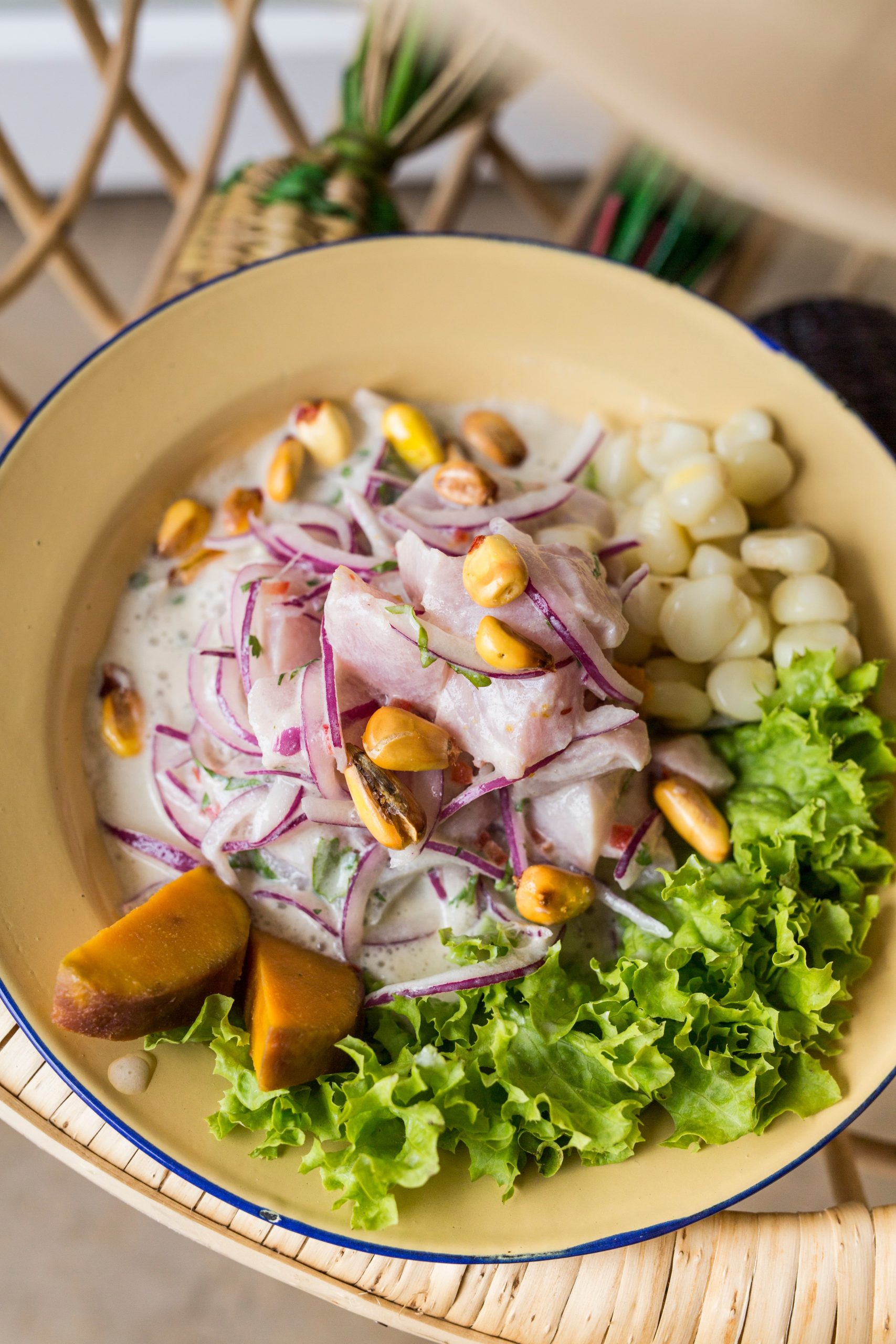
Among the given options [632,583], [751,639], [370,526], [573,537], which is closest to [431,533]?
[370,526]

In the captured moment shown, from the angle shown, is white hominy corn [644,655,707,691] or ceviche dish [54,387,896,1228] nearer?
ceviche dish [54,387,896,1228]

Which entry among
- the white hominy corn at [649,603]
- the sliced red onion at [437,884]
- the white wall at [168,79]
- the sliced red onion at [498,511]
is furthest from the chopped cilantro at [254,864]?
the white wall at [168,79]

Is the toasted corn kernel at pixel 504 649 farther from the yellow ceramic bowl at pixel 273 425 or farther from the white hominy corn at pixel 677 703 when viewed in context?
the yellow ceramic bowl at pixel 273 425

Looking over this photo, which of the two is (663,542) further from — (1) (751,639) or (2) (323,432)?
(2) (323,432)

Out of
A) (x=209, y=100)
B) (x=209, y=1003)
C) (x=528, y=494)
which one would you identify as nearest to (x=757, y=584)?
(x=528, y=494)

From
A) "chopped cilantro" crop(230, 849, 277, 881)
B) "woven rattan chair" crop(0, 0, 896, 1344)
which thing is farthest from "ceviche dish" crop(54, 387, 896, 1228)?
"woven rattan chair" crop(0, 0, 896, 1344)

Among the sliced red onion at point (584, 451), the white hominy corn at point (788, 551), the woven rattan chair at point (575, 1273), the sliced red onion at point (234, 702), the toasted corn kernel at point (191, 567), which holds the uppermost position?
the toasted corn kernel at point (191, 567)

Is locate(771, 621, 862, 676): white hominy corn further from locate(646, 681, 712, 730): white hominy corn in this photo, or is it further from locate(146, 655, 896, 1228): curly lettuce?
locate(646, 681, 712, 730): white hominy corn
